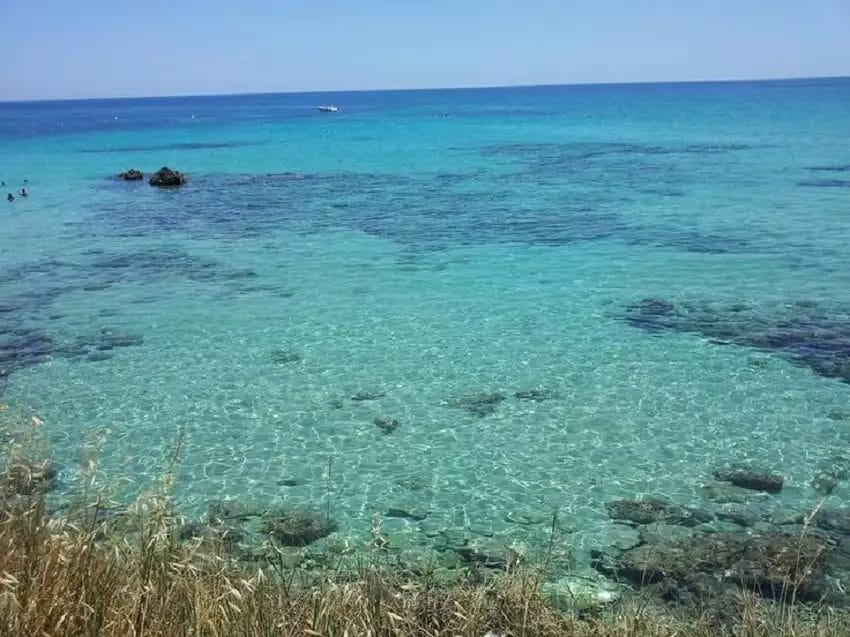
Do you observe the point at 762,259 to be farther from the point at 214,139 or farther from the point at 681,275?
the point at 214,139

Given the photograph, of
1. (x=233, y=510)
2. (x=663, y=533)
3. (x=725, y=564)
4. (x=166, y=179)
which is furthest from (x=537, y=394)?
(x=166, y=179)

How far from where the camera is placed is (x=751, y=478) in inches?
425

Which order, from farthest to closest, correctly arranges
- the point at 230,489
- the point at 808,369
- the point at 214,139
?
the point at 214,139, the point at 808,369, the point at 230,489

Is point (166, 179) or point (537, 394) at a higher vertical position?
point (166, 179)

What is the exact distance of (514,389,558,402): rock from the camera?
45.3 feet

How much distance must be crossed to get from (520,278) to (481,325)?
4397mm

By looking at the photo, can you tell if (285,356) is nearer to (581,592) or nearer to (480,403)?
(480,403)

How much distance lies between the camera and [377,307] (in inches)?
765

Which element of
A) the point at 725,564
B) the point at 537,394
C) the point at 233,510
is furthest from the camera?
the point at 537,394

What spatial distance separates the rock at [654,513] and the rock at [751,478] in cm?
106

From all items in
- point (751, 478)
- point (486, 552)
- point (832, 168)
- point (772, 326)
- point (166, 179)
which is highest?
point (832, 168)

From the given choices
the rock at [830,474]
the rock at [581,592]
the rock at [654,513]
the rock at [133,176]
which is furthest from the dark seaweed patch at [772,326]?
the rock at [133,176]

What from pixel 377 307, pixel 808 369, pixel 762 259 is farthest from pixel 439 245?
pixel 808 369

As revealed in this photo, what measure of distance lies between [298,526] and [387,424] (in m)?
3.24
